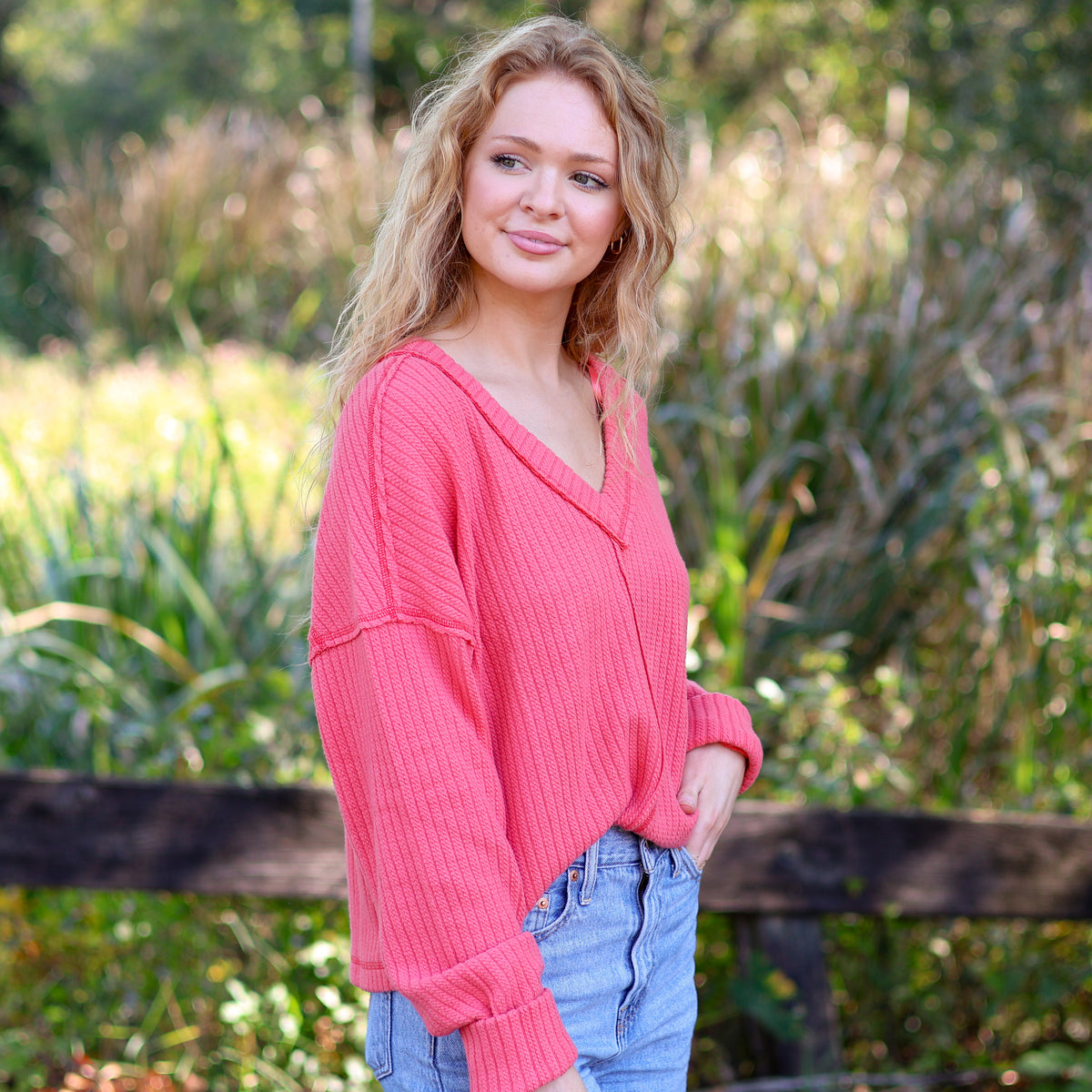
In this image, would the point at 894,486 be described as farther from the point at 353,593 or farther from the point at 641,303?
the point at 353,593

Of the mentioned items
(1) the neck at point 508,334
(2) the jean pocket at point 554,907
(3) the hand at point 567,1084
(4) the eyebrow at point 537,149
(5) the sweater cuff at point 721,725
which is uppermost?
(4) the eyebrow at point 537,149

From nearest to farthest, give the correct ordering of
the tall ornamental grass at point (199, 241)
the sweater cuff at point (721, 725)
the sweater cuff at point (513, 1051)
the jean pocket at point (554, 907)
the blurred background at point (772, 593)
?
the sweater cuff at point (513, 1051)
the jean pocket at point (554, 907)
the sweater cuff at point (721, 725)
the blurred background at point (772, 593)
the tall ornamental grass at point (199, 241)

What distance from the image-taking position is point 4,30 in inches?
685

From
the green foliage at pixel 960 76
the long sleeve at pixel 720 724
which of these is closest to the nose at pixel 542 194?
the long sleeve at pixel 720 724

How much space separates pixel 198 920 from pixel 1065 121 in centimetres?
658

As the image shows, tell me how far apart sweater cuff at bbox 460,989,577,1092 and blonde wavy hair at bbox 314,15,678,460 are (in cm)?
79

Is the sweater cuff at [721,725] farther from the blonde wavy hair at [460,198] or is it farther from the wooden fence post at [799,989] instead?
the wooden fence post at [799,989]

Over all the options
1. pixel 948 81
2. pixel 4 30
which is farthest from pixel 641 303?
pixel 4 30

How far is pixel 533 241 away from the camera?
55.1 inches

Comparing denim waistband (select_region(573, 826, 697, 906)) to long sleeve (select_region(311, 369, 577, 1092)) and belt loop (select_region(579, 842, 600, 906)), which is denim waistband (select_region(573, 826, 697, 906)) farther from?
long sleeve (select_region(311, 369, 577, 1092))

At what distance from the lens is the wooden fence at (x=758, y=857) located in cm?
230

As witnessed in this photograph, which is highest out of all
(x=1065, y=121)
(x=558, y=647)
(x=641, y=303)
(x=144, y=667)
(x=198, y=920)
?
(x=1065, y=121)

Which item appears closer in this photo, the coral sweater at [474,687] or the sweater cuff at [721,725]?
the coral sweater at [474,687]

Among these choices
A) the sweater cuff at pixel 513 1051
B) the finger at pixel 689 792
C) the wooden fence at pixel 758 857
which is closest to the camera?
the sweater cuff at pixel 513 1051
